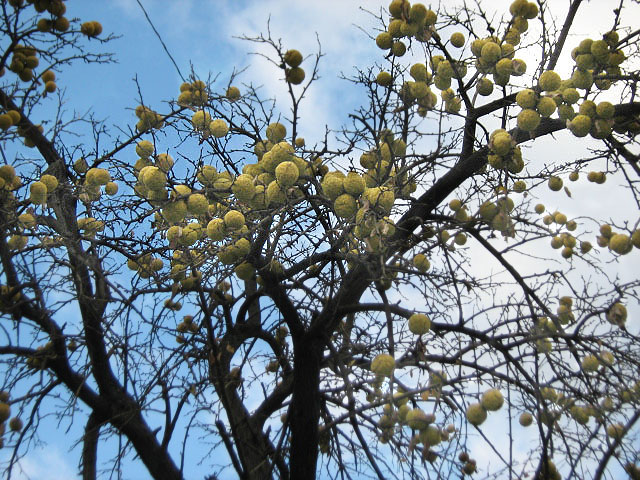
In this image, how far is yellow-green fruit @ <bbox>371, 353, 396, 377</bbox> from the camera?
6.55 feet

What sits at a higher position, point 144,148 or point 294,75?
point 294,75

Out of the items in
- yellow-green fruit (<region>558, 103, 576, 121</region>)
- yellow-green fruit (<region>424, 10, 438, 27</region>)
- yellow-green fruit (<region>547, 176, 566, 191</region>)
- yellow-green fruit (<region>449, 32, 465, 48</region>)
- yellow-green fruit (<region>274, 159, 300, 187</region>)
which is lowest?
yellow-green fruit (<region>274, 159, 300, 187</region>)

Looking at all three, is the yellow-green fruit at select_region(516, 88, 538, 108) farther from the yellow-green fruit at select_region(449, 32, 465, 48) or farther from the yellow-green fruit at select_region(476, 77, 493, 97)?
the yellow-green fruit at select_region(449, 32, 465, 48)

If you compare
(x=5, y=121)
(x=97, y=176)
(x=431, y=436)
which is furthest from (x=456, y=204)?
(x=5, y=121)

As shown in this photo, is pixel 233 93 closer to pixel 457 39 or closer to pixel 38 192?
pixel 38 192

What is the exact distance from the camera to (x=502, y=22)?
3.46 meters

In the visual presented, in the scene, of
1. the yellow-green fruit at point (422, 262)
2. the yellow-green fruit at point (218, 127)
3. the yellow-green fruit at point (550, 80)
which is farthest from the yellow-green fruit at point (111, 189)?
the yellow-green fruit at point (550, 80)

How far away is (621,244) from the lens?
2545 mm

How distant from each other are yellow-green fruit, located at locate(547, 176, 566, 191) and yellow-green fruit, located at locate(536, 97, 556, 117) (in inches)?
41.6

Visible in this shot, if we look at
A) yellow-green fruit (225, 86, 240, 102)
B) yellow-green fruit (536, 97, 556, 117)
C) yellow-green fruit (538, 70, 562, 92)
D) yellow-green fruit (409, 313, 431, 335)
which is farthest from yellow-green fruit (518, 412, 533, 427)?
yellow-green fruit (225, 86, 240, 102)

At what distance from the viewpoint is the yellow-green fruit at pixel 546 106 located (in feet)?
8.41

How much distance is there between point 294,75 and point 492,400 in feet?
5.96

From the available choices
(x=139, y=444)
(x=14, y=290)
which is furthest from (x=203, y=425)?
(x=14, y=290)

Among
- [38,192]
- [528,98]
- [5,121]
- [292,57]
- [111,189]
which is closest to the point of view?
[528,98]
